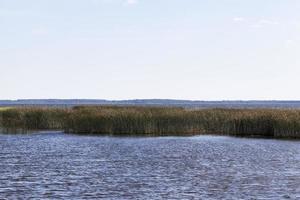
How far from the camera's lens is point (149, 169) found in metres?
29.0

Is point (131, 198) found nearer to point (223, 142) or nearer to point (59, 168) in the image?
point (59, 168)

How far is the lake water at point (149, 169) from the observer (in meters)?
22.8

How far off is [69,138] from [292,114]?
1729cm

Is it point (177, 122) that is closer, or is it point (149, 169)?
point (149, 169)

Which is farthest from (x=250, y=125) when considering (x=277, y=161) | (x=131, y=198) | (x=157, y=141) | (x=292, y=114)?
(x=131, y=198)

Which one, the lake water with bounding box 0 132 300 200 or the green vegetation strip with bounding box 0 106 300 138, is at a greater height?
the green vegetation strip with bounding box 0 106 300 138

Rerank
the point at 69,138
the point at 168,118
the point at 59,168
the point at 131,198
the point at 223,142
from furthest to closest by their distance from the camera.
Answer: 1. the point at 168,118
2. the point at 69,138
3. the point at 223,142
4. the point at 59,168
5. the point at 131,198

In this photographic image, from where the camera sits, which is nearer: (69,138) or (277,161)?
(277,161)

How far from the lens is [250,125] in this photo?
1948 inches

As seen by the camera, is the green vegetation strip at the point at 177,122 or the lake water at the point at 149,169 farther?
the green vegetation strip at the point at 177,122

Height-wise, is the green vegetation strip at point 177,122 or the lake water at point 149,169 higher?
the green vegetation strip at point 177,122

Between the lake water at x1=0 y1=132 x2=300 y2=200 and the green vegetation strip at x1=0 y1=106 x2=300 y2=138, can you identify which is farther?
the green vegetation strip at x1=0 y1=106 x2=300 y2=138

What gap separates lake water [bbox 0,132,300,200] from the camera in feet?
74.6

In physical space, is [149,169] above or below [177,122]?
below
